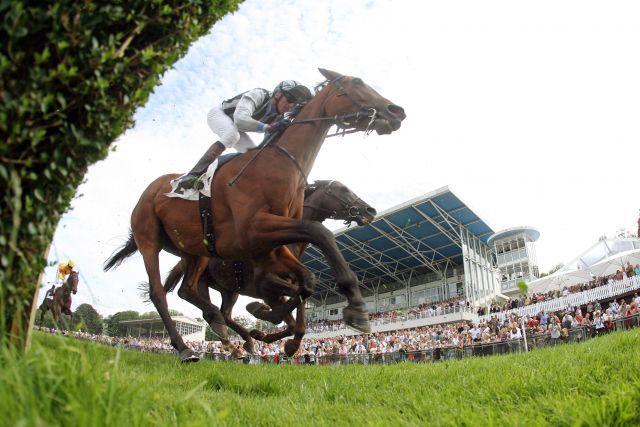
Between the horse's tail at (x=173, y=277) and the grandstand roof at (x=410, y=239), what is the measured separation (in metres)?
24.6

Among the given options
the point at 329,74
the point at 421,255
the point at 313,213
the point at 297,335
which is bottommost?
the point at 297,335

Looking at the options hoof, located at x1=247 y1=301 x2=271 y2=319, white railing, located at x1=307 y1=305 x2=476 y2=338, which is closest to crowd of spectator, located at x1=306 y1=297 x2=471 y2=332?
white railing, located at x1=307 y1=305 x2=476 y2=338

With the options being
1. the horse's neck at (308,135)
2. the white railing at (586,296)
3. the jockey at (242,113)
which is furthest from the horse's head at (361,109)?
the white railing at (586,296)

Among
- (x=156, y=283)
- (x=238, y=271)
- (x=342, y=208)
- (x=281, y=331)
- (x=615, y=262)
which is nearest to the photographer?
(x=156, y=283)

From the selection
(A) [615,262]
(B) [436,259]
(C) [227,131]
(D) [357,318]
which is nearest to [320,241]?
(D) [357,318]

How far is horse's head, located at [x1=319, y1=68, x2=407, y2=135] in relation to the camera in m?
5.43

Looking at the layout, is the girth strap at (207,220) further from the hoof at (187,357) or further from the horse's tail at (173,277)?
the horse's tail at (173,277)

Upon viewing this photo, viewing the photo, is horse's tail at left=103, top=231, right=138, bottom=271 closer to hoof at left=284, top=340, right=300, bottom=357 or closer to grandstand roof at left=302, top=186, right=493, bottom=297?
hoof at left=284, top=340, right=300, bottom=357

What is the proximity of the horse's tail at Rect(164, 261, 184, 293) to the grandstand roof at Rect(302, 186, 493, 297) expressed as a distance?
24.6m

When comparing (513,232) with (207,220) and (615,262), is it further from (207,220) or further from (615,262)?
(207,220)

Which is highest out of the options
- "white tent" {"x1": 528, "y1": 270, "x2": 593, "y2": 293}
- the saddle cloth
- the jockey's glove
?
"white tent" {"x1": 528, "y1": 270, "x2": 593, "y2": 293}

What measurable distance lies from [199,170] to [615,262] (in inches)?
971

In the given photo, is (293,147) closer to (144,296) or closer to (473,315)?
(144,296)

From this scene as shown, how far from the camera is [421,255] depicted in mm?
39656
